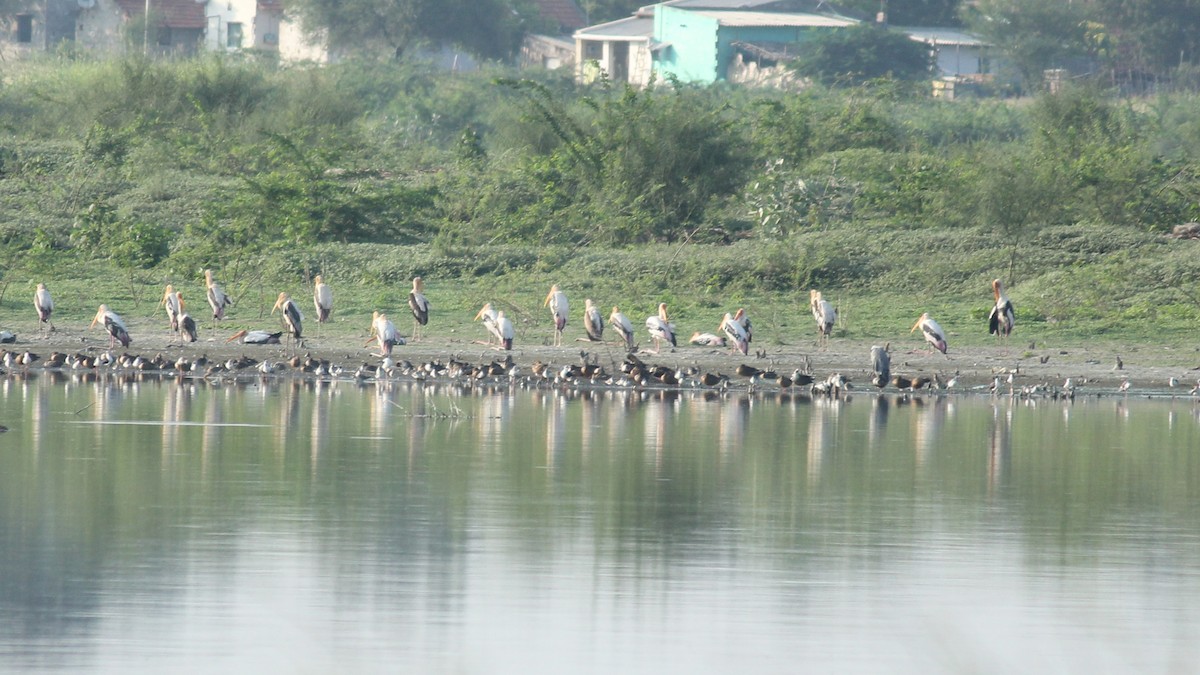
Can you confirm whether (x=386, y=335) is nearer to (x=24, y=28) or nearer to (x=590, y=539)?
(x=590, y=539)

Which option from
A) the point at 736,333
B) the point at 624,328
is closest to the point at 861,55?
the point at 624,328

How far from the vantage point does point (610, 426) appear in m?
15.3

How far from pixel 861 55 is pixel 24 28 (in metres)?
25.2

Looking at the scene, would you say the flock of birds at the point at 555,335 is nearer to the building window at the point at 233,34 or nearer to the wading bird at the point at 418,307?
the wading bird at the point at 418,307

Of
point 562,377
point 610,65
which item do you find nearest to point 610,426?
point 562,377

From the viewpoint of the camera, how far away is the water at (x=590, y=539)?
26.3 feet

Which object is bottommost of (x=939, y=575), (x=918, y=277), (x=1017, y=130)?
(x=939, y=575)

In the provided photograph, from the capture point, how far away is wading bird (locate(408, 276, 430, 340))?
20.1m

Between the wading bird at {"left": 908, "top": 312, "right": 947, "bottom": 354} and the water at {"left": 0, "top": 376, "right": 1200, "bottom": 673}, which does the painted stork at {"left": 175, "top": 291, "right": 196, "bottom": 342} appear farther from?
the wading bird at {"left": 908, "top": 312, "right": 947, "bottom": 354}

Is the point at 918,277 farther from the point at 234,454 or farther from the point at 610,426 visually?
the point at 234,454

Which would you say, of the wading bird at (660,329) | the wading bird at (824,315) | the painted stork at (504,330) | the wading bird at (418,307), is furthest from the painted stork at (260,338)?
the wading bird at (824,315)

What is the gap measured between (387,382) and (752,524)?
770 centimetres

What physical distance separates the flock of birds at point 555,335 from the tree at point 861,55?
92.7 ft

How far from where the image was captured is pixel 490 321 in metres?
19.4
